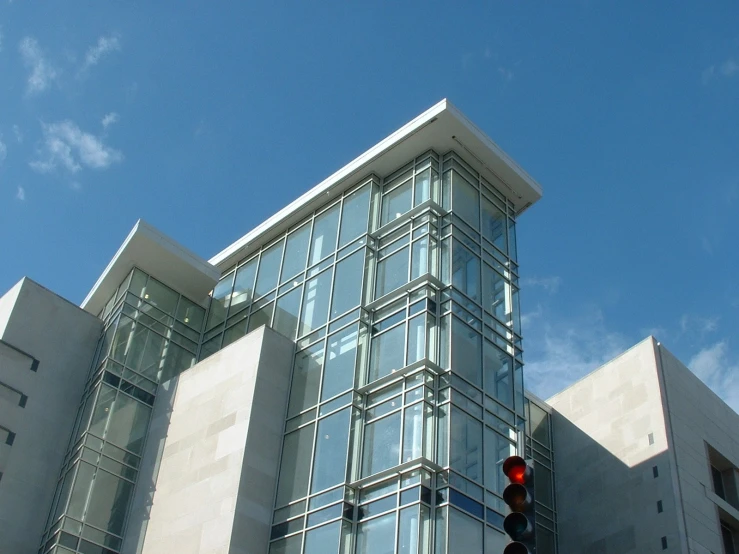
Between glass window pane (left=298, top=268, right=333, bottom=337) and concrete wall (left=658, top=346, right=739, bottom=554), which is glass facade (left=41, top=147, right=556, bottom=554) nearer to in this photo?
glass window pane (left=298, top=268, right=333, bottom=337)

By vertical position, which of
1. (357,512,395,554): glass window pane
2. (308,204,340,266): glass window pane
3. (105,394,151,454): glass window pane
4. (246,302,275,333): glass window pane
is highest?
(308,204,340,266): glass window pane

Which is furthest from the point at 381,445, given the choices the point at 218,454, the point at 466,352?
the point at 218,454

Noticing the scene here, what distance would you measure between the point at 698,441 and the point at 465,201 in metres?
12.3

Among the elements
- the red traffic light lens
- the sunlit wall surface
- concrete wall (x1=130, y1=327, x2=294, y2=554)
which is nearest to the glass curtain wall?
concrete wall (x1=130, y1=327, x2=294, y2=554)

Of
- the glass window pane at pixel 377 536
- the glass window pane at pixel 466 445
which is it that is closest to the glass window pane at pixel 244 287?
the glass window pane at pixel 466 445

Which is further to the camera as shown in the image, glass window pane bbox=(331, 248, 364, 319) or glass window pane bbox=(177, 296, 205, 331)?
glass window pane bbox=(177, 296, 205, 331)

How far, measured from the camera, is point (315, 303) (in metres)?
33.0

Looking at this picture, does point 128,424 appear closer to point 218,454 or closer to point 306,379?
point 218,454

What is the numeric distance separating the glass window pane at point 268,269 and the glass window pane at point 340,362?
552cm

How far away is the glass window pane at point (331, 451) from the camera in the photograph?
1089 inches

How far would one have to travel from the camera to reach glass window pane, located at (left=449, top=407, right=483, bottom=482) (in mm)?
26469

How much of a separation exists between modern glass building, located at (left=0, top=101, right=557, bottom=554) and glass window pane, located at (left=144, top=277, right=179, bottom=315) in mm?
54

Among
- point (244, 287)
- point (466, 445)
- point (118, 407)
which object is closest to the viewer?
point (466, 445)

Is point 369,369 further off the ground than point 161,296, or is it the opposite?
point 161,296
